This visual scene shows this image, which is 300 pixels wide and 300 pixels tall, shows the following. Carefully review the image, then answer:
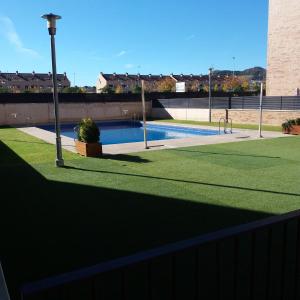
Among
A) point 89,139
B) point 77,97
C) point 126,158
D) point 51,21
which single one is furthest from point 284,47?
point 51,21

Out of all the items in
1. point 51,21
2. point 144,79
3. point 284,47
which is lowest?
point 51,21

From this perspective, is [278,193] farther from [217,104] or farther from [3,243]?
[217,104]

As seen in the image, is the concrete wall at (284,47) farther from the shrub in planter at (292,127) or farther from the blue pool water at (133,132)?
the shrub in planter at (292,127)

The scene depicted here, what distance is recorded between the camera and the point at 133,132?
2509cm

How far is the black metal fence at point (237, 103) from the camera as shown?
21.7 meters

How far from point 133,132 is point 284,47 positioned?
17114mm

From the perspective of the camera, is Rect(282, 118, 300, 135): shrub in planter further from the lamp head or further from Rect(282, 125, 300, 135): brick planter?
the lamp head

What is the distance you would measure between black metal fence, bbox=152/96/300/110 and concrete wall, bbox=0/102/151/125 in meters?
2.84

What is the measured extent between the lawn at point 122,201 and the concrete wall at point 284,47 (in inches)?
898

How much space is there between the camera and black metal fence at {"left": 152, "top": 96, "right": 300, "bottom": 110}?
71.2 feet

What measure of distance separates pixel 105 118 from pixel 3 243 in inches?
1054

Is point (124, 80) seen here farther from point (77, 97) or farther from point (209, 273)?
point (209, 273)

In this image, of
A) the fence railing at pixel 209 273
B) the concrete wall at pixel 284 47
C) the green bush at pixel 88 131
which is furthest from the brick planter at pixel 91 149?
the concrete wall at pixel 284 47

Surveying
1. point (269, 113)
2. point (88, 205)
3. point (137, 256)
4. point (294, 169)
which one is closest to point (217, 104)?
point (269, 113)
